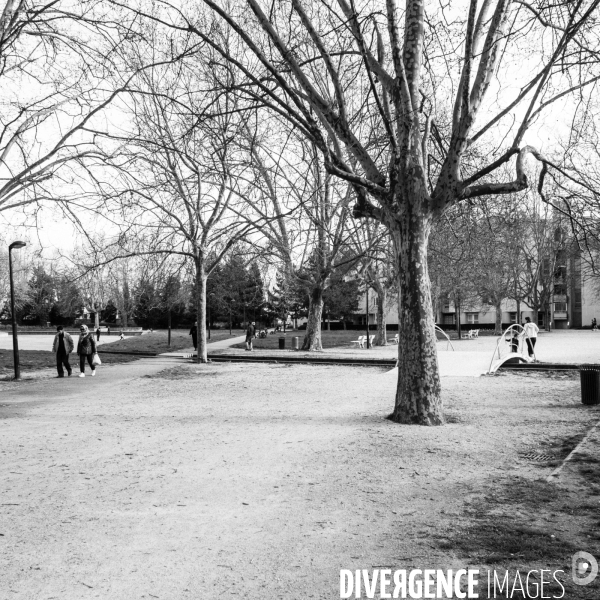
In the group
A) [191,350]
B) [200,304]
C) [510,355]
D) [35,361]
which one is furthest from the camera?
[191,350]

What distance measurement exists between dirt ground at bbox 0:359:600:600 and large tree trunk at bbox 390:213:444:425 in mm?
498

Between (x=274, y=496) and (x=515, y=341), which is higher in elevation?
(x=515, y=341)

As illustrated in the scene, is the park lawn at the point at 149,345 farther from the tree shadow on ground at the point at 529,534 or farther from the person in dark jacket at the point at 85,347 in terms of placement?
the tree shadow on ground at the point at 529,534

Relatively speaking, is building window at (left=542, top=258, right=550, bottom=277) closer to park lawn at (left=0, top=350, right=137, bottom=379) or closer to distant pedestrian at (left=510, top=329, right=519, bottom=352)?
distant pedestrian at (left=510, top=329, right=519, bottom=352)

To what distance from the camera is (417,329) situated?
10328 mm

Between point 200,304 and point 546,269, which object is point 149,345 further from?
point 546,269

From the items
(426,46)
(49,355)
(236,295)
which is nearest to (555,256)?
(236,295)

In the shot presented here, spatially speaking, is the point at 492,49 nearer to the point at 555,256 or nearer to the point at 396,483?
the point at 396,483

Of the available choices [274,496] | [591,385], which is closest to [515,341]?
[591,385]

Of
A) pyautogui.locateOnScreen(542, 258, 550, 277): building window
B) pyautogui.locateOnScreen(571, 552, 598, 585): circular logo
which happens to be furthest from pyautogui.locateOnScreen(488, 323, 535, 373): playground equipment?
pyautogui.locateOnScreen(542, 258, 550, 277): building window

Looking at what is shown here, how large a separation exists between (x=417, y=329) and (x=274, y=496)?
4778 mm

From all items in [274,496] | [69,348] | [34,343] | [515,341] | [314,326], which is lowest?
[274,496]

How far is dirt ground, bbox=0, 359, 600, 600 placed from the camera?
4.46 m

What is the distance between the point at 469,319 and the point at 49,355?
71.1 m
